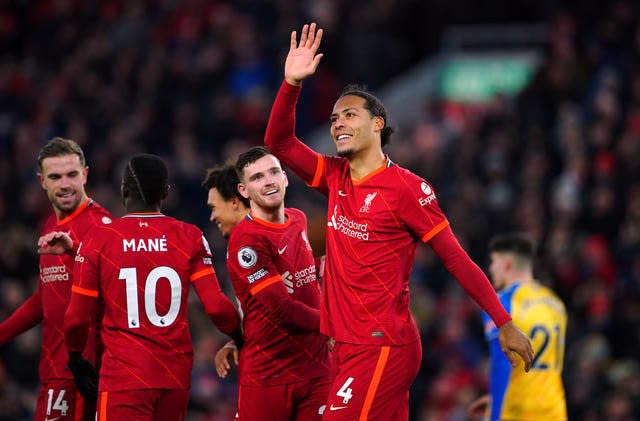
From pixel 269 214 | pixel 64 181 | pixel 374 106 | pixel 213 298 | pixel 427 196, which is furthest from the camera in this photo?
pixel 64 181

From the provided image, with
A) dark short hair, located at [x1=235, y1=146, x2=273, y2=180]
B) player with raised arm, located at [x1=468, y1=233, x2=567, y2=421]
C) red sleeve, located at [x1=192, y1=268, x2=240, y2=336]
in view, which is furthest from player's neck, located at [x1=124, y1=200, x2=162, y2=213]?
player with raised arm, located at [x1=468, y1=233, x2=567, y2=421]

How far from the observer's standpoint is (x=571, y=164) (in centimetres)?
1382

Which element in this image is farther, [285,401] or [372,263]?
[285,401]

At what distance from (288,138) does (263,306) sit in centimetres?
103

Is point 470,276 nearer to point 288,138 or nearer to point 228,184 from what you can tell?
point 288,138

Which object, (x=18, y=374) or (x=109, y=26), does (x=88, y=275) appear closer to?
(x=18, y=374)

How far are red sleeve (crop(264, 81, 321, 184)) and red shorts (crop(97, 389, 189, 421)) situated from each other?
1498 mm

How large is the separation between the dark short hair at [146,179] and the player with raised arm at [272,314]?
527 mm

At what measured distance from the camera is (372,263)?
21.4ft

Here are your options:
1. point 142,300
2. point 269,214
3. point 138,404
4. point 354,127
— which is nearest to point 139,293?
point 142,300

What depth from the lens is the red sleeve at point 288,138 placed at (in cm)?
674

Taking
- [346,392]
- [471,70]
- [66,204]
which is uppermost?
[471,70]

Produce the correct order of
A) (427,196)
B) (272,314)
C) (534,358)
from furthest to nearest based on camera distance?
1. (534,358)
2. (272,314)
3. (427,196)

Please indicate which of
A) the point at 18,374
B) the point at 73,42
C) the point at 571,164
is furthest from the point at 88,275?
the point at 73,42
